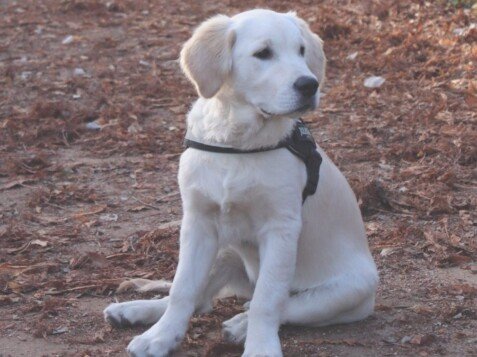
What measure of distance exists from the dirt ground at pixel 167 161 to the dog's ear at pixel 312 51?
113cm

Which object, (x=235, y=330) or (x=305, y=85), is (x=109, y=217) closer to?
(x=235, y=330)

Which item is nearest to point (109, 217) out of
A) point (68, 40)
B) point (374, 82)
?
point (374, 82)

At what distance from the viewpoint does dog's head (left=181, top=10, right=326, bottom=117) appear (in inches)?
151

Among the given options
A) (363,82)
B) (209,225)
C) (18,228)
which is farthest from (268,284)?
(363,82)

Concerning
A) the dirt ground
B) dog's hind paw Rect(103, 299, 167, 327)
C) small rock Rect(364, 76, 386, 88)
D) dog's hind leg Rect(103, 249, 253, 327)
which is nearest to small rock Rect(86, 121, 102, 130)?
the dirt ground

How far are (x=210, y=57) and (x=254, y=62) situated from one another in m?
0.19

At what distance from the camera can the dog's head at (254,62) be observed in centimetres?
384

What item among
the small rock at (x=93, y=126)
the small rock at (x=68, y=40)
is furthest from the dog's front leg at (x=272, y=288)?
the small rock at (x=68, y=40)

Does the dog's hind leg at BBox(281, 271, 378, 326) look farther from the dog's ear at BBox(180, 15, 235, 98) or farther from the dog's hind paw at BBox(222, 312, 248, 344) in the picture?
the dog's ear at BBox(180, 15, 235, 98)

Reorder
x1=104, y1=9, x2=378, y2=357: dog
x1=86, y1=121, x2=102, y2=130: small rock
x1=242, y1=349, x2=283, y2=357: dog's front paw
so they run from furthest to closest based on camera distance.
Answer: x1=86, y1=121, x2=102, y2=130: small rock < x1=104, y1=9, x2=378, y2=357: dog < x1=242, y1=349, x2=283, y2=357: dog's front paw

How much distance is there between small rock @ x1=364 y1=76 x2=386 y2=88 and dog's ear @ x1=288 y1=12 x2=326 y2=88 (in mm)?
3719

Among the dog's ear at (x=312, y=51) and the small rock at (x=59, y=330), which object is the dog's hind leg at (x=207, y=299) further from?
the dog's ear at (x=312, y=51)

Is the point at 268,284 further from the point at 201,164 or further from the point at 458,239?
the point at 458,239

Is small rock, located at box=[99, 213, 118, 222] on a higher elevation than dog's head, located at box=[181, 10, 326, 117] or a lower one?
lower
